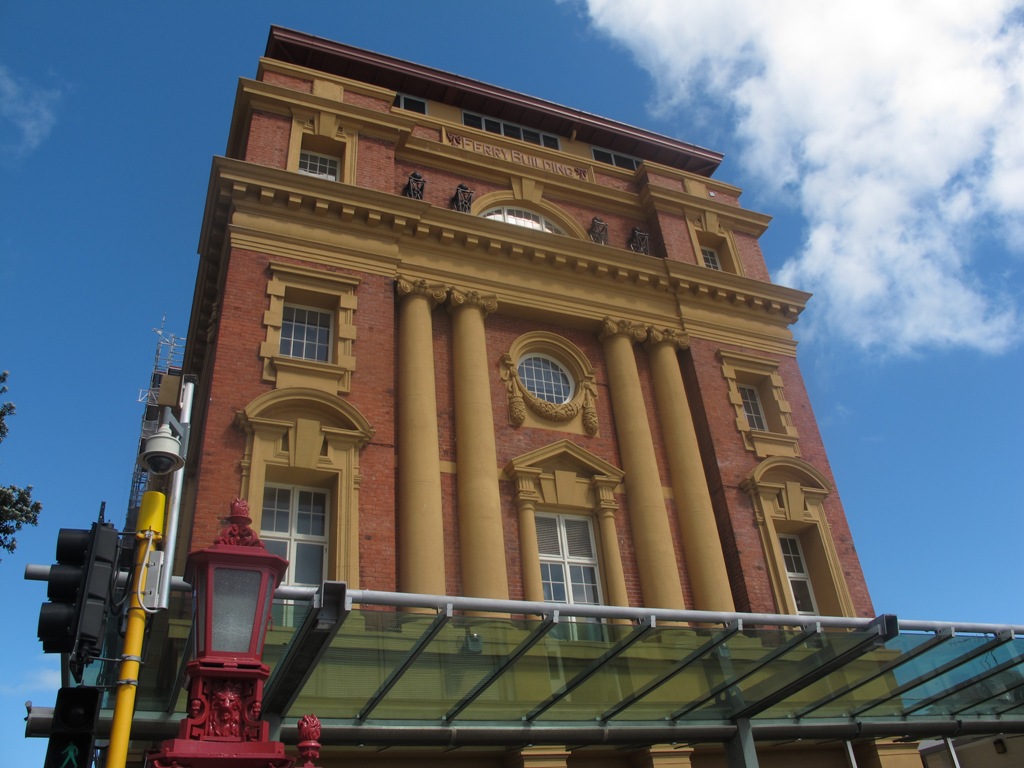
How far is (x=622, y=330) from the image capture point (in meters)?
20.0

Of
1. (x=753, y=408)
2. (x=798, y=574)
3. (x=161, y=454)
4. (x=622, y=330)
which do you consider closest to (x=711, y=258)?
(x=753, y=408)

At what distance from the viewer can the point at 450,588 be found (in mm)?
15125

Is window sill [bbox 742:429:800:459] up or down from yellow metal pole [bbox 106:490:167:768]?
up

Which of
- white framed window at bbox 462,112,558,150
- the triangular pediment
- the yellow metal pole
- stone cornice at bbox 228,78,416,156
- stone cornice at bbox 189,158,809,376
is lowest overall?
the yellow metal pole

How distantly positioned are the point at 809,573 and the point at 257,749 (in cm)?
1527

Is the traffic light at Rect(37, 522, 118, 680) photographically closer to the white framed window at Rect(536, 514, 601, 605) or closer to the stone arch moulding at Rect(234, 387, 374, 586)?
A: the stone arch moulding at Rect(234, 387, 374, 586)

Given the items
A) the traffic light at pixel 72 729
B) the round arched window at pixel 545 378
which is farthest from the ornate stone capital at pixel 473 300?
the traffic light at pixel 72 729

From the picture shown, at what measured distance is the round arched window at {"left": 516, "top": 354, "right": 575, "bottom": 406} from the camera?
18.8 m

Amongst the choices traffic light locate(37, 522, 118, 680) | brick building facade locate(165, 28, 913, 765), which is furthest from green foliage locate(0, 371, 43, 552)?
traffic light locate(37, 522, 118, 680)

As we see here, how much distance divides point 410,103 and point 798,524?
14.8m

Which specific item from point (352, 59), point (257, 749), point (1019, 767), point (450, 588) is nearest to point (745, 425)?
point (450, 588)

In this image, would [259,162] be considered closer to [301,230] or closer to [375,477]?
[301,230]

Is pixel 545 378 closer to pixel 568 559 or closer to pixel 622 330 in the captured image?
pixel 622 330

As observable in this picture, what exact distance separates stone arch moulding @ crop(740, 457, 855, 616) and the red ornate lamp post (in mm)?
13202
